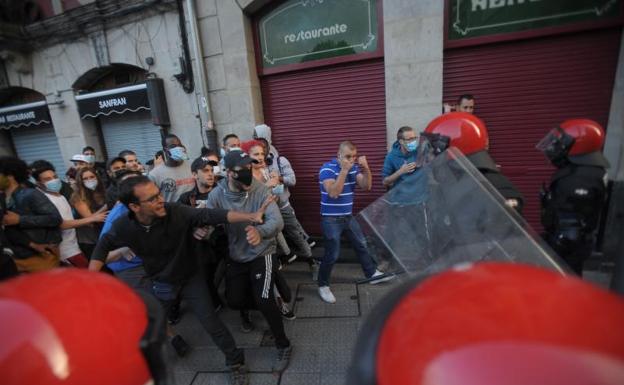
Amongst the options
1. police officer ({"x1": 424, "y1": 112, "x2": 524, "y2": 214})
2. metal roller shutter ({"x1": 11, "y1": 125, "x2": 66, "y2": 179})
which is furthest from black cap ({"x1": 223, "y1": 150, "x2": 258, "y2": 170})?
metal roller shutter ({"x1": 11, "y1": 125, "x2": 66, "y2": 179})

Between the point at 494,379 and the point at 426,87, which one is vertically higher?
the point at 426,87

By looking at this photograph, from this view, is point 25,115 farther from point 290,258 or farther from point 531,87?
point 531,87

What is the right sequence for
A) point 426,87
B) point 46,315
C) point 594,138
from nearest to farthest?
point 46,315 < point 594,138 < point 426,87

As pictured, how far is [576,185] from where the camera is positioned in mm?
2658

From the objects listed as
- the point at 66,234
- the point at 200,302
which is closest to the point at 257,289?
the point at 200,302

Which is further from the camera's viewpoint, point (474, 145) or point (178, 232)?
point (178, 232)

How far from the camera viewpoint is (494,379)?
0.48m

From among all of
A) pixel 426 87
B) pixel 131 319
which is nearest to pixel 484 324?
pixel 131 319

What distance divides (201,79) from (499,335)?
577cm

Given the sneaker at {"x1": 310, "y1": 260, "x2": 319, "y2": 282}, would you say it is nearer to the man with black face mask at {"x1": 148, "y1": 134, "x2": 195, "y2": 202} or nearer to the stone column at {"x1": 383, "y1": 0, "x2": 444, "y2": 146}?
the man with black face mask at {"x1": 148, "y1": 134, "x2": 195, "y2": 202}

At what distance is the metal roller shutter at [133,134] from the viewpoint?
21.7 ft

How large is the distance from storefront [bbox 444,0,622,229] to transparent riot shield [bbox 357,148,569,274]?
350 cm

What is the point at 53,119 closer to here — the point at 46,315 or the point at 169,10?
the point at 169,10

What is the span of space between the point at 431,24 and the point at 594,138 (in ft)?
8.39
